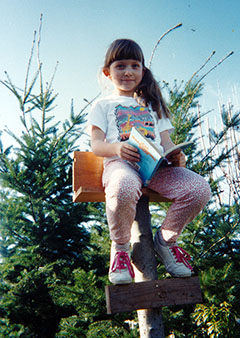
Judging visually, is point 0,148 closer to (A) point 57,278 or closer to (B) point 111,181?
(A) point 57,278

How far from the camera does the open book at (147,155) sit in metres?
1.36

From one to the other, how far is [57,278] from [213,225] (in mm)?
1595

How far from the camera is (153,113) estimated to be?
6.44ft

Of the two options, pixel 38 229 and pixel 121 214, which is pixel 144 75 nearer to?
pixel 121 214

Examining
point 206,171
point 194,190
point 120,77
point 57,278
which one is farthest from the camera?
point 206,171

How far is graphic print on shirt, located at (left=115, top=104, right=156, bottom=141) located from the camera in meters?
A: 1.77

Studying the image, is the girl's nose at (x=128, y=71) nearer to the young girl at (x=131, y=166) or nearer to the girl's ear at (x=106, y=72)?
the young girl at (x=131, y=166)

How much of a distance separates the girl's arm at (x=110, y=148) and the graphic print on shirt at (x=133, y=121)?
12cm

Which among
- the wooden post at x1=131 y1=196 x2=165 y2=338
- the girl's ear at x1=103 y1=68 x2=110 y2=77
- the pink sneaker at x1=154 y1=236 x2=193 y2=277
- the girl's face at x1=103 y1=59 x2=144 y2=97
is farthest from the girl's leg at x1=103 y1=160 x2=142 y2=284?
the girl's ear at x1=103 y1=68 x2=110 y2=77

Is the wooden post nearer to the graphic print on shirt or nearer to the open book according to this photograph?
the open book

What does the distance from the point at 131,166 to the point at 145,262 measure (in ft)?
1.52

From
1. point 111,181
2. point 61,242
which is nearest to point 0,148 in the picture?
point 61,242

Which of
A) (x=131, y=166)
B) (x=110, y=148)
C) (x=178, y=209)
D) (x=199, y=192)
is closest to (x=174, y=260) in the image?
(x=178, y=209)

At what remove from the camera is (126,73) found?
5.99 feet
